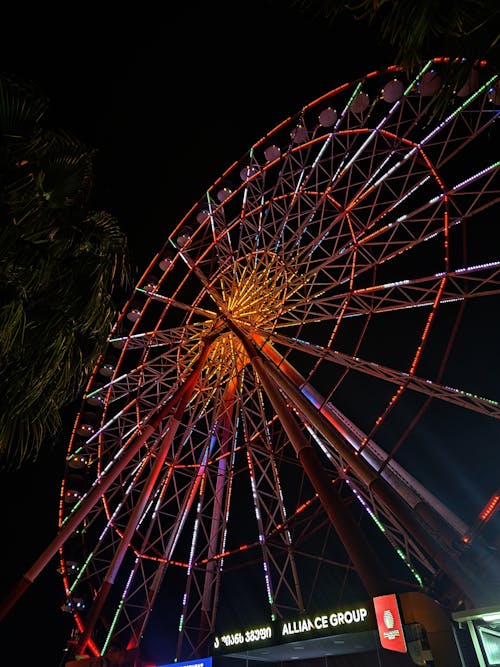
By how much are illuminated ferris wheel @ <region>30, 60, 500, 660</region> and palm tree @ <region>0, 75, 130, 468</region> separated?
16.3ft

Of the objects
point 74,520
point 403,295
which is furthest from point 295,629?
point 403,295

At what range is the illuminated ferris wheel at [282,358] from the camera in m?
11.7

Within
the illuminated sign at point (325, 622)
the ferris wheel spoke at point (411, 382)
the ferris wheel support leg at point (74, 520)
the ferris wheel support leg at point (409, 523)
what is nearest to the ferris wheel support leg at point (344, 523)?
the ferris wheel support leg at point (409, 523)

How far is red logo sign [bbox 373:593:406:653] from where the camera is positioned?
19.9ft

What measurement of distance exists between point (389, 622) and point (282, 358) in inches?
341

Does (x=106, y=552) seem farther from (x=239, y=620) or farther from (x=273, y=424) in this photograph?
(x=239, y=620)

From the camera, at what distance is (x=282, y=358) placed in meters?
14.3

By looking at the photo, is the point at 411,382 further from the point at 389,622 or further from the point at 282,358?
the point at 389,622

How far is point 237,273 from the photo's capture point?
16.5 m

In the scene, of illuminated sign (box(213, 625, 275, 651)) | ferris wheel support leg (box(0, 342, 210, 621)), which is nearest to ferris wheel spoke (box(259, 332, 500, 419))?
ferris wheel support leg (box(0, 342, 210, 621))

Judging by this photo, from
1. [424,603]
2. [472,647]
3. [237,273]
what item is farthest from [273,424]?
[424,603]

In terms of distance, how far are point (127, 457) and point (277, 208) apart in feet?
28.0

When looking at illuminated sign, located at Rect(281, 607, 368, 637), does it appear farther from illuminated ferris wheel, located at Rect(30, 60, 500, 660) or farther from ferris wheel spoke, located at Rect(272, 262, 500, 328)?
ferris wheel spoke, located at Rect(272, 262, 500, 328)

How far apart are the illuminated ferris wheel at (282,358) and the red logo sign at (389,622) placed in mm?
3390
